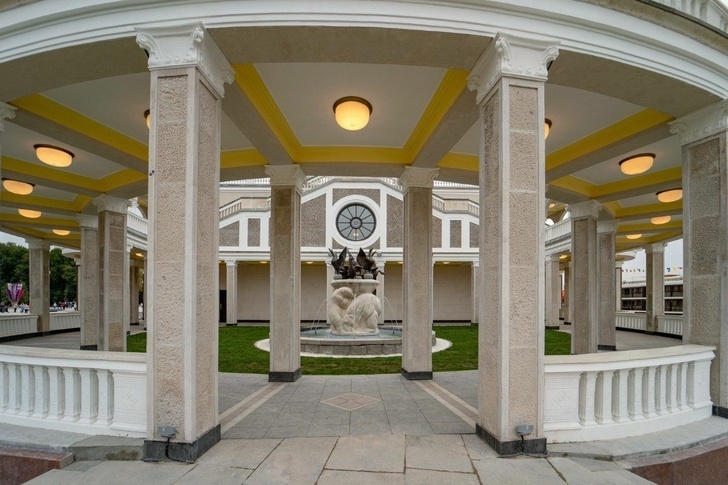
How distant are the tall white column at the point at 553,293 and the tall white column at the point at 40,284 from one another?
24370mm

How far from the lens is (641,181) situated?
9.72 m

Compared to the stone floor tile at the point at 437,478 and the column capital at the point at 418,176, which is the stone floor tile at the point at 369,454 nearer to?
the stone floor tile at the point at 437,478

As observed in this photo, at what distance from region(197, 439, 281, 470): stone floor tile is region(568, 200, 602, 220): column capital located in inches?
408

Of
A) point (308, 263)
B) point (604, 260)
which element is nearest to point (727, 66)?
point (604, 260)

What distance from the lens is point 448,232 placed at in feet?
79.8

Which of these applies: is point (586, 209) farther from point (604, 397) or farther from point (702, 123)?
point (604, 397)

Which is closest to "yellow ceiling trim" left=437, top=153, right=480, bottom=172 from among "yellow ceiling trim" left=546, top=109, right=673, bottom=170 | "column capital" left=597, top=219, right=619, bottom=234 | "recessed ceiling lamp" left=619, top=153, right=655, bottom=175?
"yellow ceiling trim" left=546, top=109, right=673, bottom=170

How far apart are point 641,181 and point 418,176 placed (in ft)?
19.3

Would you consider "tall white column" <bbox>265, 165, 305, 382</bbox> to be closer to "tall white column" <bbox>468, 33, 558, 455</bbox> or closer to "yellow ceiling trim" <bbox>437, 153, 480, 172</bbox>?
"yellow ceiling trim" <bbox>437, 153, 480, 172</bbox>

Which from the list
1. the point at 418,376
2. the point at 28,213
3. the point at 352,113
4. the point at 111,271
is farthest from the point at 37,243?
the point at 352,113

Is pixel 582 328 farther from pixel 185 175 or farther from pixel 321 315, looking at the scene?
pixel 321 315

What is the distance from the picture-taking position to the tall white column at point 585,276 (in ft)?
36.9

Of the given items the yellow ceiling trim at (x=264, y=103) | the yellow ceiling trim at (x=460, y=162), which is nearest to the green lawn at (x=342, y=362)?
the yellow ceiling trim at (x=460, y=162)

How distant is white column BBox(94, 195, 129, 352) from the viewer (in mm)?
11148
